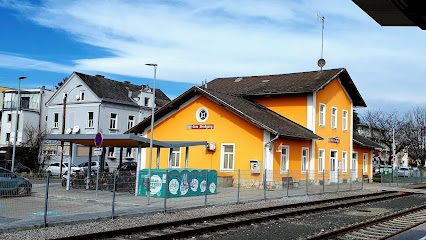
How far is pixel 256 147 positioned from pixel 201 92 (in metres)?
4.95

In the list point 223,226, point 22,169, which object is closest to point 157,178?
point 223,226

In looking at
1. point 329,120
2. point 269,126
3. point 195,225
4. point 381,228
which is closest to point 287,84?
point 329,120

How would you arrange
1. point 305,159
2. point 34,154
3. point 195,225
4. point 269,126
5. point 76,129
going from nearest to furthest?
1. point 195,225
2. point 269,126
3. point 305,159
4. point 34,154
5. point 76,129

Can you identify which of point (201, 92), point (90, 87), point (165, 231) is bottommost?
point (165, 231)

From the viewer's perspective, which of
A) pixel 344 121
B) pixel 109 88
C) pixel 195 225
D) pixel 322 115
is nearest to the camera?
pixel 195 225

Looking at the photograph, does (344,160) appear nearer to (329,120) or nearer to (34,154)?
(329,120)

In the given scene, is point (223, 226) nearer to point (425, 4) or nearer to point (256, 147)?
point (425, 4)

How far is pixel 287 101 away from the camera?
3094 cm

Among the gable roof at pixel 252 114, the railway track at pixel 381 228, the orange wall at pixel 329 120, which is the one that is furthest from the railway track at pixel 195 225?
the orange wall at pixel 329 120

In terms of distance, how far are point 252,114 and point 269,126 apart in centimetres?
171

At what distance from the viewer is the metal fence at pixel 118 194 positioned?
11.6 meters

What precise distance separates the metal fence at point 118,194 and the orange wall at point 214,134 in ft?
4.46

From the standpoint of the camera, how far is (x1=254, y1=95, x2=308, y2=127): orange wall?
3016 cm

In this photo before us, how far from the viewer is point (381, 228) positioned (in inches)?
483
